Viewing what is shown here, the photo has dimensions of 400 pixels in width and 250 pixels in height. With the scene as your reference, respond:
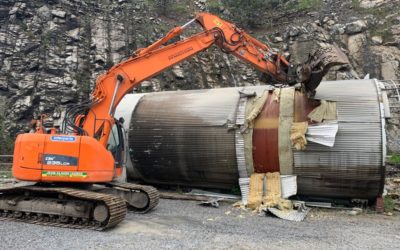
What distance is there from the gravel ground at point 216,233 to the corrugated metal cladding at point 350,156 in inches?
29.6

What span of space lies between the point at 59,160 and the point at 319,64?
221 inches

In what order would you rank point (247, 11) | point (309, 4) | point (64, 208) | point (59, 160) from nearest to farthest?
point (64, 208), point (59, 160), point (247, 11), point (309, 4)

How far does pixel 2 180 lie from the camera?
1262cm

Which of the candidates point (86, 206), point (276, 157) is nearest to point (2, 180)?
point (86, 206)

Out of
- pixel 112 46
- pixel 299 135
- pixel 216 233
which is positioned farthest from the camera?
pixel 112 46

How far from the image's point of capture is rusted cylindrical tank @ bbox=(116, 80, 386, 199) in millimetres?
9258

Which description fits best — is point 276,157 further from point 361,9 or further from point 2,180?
point 361,9

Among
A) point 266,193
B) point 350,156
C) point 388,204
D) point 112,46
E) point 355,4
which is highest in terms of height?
point 355,4

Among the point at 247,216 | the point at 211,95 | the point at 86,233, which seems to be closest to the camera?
the point at 86,233

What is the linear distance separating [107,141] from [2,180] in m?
5.44

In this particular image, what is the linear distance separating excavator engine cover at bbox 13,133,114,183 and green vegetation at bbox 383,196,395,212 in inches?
253

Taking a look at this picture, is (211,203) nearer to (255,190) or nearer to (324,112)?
(255,190)

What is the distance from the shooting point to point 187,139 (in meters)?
10.9

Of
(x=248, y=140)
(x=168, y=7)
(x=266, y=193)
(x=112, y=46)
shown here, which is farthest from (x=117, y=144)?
(x=168, y=7)
